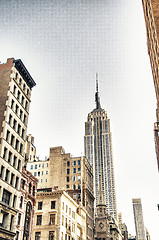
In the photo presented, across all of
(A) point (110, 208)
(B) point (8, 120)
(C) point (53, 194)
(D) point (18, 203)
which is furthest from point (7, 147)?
(A) point (110, 208)

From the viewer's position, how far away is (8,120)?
45969mm

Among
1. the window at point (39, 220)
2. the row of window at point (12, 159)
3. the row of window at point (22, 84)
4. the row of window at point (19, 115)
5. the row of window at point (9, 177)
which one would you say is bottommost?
the window at point (39, 220)

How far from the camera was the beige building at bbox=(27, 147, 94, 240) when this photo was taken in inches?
3534

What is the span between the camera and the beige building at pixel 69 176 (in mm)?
89769

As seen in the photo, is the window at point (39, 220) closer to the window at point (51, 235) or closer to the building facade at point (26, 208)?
the window at point (51, 235)

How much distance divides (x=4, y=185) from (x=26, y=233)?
12.8 meters

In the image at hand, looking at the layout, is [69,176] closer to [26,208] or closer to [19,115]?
[26,208]

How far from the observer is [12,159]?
148 ft

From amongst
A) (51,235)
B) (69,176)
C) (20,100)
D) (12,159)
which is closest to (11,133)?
(12,159)

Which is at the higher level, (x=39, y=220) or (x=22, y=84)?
(x=22, y=84)

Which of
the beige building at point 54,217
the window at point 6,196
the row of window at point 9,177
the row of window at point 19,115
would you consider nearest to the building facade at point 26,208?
the row of window at point 9,177

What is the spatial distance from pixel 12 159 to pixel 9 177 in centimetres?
311

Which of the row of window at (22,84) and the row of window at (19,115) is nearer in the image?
the row of window at (19,115)

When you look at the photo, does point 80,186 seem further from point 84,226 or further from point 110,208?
point 110,208
